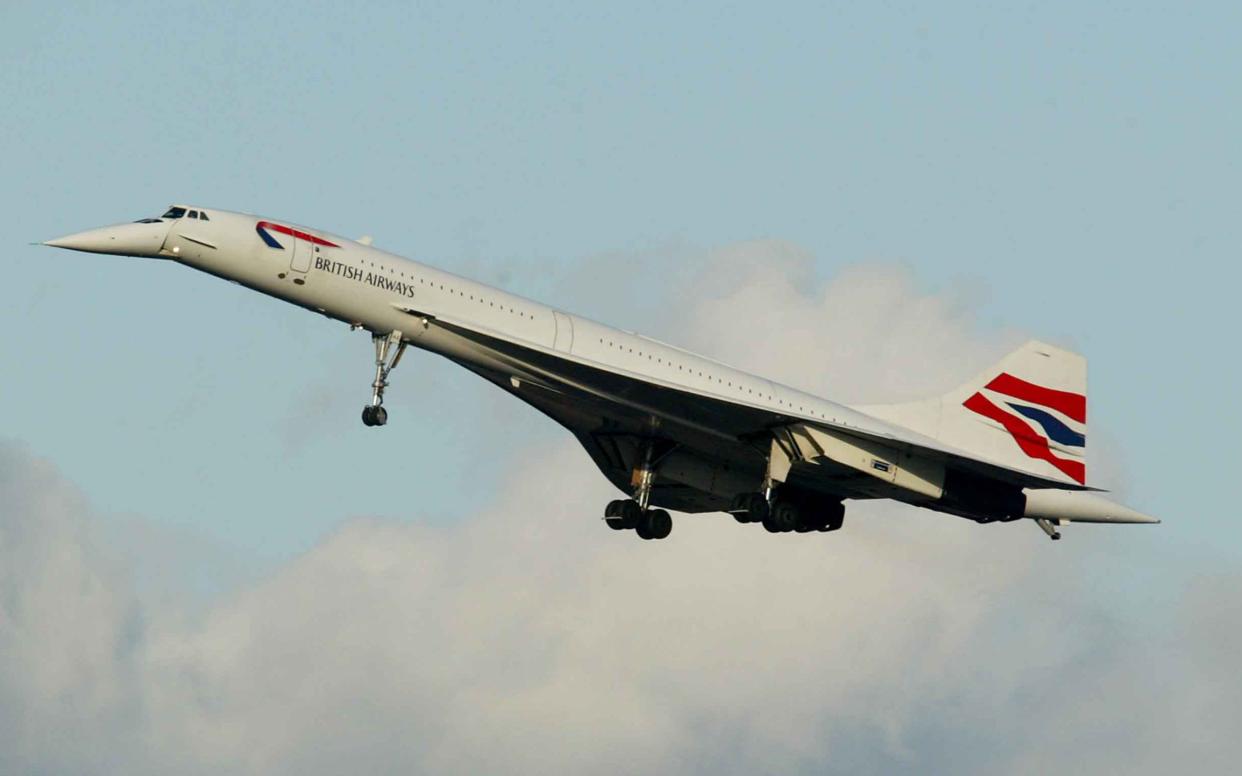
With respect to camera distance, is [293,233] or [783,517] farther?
[783,517]

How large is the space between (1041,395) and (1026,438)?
861mm

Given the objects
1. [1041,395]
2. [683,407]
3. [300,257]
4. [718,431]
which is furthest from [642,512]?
[300,257]

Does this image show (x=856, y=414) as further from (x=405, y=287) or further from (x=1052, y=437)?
(x=405, y=287)

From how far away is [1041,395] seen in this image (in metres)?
45.8

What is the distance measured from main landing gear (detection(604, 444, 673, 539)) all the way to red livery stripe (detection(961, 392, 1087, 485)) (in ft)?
19.3

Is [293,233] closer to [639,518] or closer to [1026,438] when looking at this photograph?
[639,518]

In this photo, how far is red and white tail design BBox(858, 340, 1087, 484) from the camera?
45.5 metres

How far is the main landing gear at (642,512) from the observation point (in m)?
45.7

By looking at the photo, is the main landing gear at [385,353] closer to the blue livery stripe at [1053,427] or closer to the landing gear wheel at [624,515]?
the landing gear wheel at [624,515]

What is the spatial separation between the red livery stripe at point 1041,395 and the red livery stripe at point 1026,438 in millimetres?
195

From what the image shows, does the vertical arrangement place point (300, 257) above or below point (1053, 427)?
below

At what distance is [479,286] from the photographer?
41.8 m

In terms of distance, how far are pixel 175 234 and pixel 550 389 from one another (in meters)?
6.92

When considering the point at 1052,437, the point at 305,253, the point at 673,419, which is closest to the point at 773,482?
the point at 673,419
